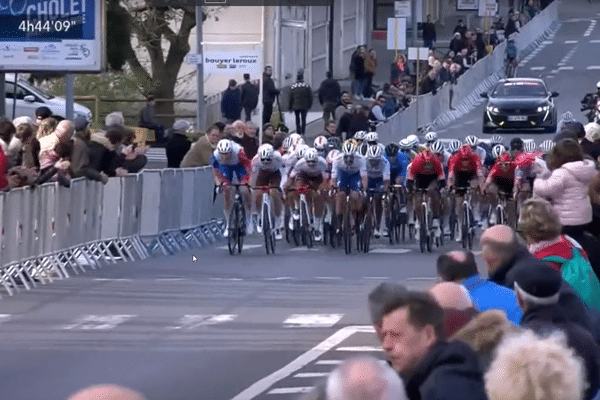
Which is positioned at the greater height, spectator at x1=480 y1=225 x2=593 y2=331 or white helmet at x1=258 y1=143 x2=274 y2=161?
white helmet at x1=258 y1=143 x2=274 y2=161

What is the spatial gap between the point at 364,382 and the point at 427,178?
20463 millimetres

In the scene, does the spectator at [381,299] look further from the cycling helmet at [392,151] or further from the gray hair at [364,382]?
the cycling helmet at [392,151]

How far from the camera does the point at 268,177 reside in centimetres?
2459

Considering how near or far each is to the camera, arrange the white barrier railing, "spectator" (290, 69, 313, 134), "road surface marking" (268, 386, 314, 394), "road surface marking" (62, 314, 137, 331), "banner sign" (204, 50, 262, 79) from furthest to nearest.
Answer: the white barrier railing
"spectator" (290, 69, 313, 134)
"banner sign" (204, 50, 262, 79)
"road surface marking" (62, 314, 137, 331)
"road surface marking" (268, 386, 314, 394)

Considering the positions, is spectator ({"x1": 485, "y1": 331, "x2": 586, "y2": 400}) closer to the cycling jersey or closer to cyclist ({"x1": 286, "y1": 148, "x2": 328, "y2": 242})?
the cycling jersey

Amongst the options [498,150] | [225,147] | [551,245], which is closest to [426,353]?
[551,245]

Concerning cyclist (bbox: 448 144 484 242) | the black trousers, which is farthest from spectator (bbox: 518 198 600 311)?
the black trousers

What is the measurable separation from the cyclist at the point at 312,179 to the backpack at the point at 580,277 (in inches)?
585

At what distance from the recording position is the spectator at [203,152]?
26.4m

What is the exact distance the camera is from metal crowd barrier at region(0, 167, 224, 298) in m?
18.4

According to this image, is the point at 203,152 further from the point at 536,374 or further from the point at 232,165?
the point at 536,374

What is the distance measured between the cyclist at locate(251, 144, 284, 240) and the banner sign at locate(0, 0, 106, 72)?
4.15 meters

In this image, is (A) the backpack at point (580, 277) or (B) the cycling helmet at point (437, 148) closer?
(A) the backpack at point (580, 277)

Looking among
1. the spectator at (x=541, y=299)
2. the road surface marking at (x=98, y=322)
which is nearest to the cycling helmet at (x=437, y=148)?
the road surface marking at (x=98, y=322)
